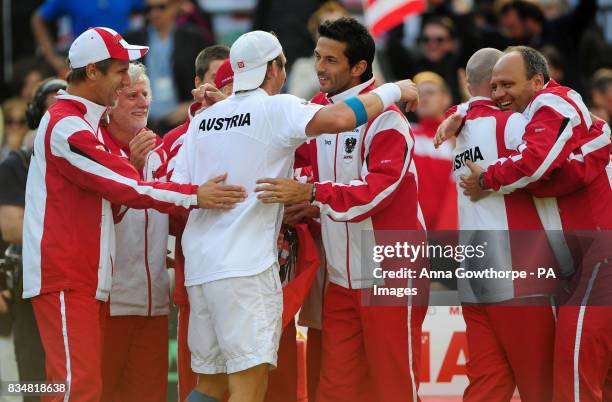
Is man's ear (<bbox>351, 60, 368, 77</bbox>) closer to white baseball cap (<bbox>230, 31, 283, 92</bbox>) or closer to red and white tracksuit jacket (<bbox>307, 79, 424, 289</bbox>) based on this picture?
red and white tracksuit jacket (<bbox>307, 79, 424, 289</bbox>)

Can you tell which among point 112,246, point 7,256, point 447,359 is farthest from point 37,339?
point 447,359

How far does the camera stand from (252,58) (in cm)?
675

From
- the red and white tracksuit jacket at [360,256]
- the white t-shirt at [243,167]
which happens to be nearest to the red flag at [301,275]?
the red and white tracksuit jacket at [360,256]

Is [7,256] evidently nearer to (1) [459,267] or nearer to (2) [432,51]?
(1) [459,267]

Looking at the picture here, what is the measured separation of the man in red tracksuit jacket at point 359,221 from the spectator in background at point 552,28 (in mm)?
5604

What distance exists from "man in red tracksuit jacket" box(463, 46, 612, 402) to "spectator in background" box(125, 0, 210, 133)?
486 centimetres

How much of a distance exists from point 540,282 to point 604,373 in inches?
25.2

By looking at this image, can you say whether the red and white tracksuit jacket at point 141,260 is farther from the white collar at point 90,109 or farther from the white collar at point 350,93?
the white collar at point 350,93

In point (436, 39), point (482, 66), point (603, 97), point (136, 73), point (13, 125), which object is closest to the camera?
point (482, 66)

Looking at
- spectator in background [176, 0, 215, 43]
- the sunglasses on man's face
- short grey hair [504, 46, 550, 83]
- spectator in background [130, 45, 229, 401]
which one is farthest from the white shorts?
the sunglasses on man's face

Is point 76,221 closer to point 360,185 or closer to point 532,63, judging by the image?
point 360,185

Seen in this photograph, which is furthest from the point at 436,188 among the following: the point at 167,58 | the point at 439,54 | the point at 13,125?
the point at 13,125

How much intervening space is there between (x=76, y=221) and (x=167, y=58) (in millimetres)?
5083

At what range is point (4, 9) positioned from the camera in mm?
13469
